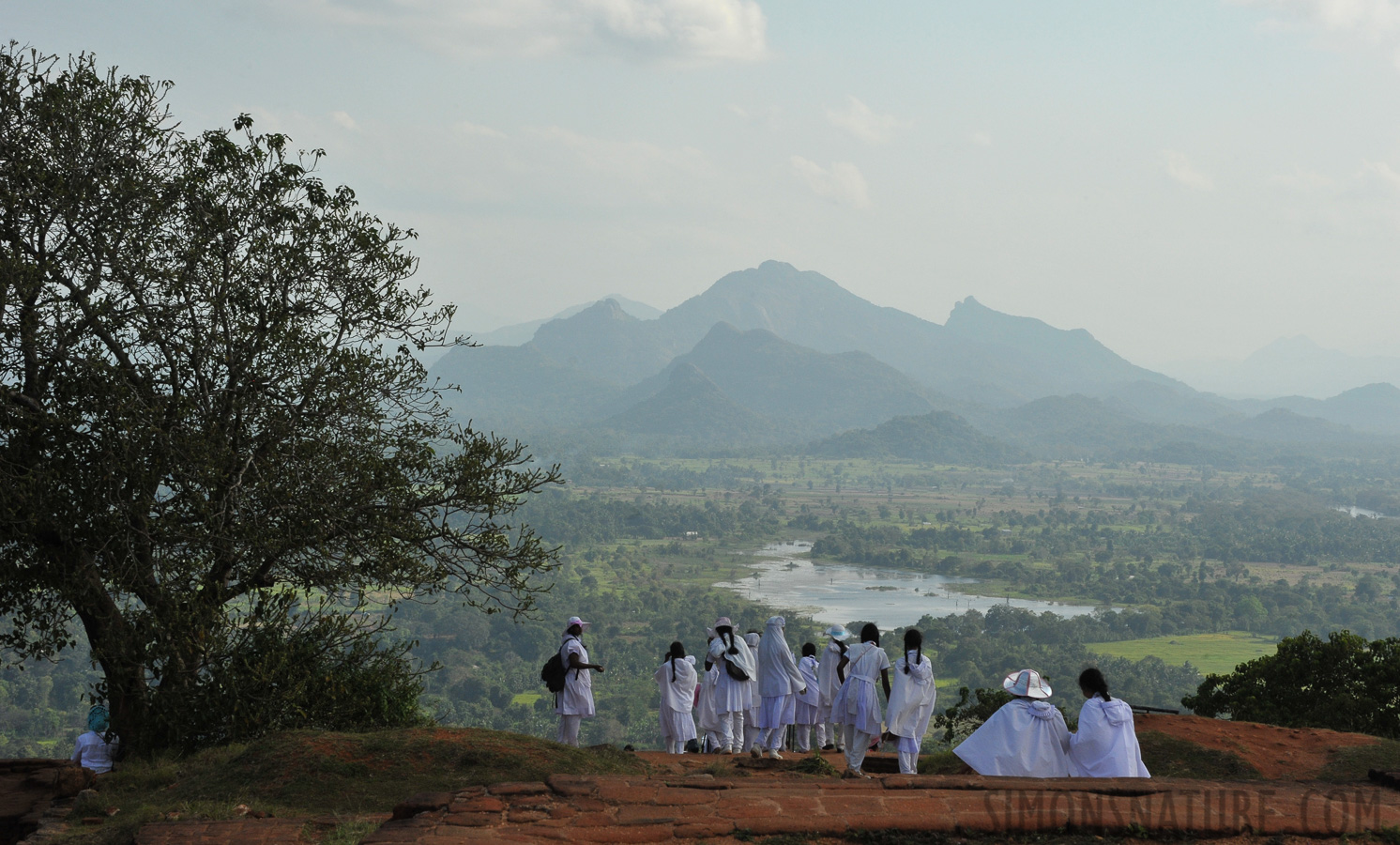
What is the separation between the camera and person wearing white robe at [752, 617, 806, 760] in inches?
484

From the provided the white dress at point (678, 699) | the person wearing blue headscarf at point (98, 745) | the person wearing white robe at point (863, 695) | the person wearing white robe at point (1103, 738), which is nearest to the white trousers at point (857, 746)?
the person wearing white robe at point (863, 695)

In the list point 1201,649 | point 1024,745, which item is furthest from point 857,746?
point 1201,649

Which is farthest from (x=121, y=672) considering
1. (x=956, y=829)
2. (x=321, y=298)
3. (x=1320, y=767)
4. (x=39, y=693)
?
(x=39, y=693)

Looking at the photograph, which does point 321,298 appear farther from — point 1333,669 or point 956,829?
point 1333,669

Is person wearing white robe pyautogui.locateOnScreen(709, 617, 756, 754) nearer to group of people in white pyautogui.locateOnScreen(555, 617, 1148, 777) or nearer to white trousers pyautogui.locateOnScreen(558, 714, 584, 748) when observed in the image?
group of people in white pyautogui.locateOnScreen(555, 617, 1148, 777)

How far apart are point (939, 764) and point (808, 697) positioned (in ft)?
6.33

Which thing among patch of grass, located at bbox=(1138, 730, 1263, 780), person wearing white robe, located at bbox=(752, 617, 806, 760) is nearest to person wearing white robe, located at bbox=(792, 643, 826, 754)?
person wearing white robe, located at bbox=(752, 617, 806, 760)

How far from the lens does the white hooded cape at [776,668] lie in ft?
40.3

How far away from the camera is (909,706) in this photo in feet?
31.9

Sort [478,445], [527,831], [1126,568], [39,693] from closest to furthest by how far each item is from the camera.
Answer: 1. [527,831]
2. [478,445]
3. [39,693]
4. [1126,568]

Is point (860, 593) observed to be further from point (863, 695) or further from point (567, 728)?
point (863, 695)

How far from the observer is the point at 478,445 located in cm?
1225

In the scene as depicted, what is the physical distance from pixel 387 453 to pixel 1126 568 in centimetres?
9192

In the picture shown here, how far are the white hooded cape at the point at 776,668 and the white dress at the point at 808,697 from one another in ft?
0.82
